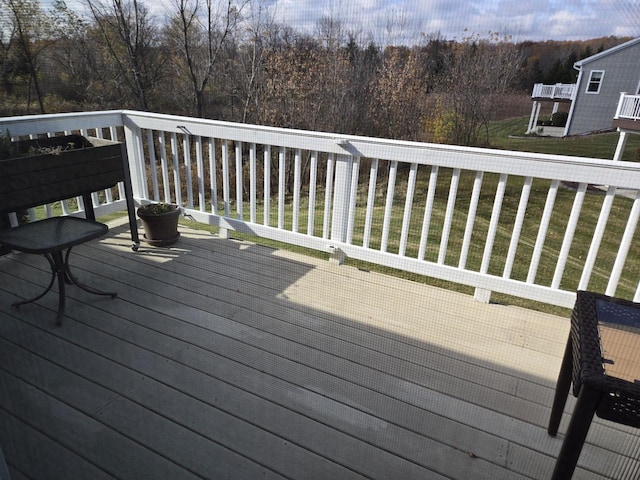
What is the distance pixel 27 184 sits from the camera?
2246 mm

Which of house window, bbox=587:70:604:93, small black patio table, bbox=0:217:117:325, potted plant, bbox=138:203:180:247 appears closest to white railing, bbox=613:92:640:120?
house window, bbox=587:70:604:93

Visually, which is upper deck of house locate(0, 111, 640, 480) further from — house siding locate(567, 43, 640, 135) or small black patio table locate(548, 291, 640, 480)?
house siding locate(567, 43, 640, 135)

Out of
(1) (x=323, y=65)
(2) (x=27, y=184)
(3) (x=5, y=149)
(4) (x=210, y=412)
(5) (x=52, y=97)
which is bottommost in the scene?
(4) (x=210, y=412)

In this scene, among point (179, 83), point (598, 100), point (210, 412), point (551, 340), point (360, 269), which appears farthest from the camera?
point (179, 83)

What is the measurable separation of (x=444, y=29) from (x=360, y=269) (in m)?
1.96

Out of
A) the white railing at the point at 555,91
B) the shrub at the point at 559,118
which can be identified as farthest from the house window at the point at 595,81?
the shrub at the point at 559,118

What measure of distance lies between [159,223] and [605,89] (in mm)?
4404

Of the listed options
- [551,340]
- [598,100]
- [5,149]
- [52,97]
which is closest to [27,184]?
[5,149]

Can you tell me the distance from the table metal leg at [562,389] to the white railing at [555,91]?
3144 mm

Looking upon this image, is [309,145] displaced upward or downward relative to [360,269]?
upward

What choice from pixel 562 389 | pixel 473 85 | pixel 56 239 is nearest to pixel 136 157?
pixel 56 239

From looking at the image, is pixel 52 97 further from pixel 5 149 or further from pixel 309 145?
pixel 309 145

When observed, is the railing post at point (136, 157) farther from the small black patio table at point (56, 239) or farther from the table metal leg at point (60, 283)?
the table metal leg at point (60, 283)

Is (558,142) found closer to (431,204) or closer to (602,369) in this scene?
(431,204)
